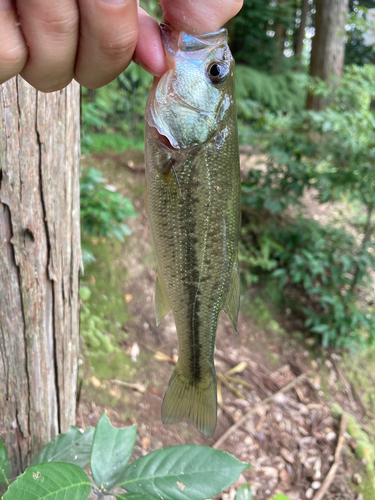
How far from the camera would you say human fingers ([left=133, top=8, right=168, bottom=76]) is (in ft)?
2.76

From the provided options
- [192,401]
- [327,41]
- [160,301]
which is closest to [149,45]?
[160,301]

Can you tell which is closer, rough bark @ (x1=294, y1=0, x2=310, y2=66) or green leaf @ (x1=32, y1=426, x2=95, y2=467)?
green leaf @ (x1=32, y1=426, x2=95, y2=467)

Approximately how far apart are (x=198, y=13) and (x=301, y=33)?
1327 cm

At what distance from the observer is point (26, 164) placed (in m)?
1.36

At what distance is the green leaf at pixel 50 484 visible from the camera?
46.4 inches

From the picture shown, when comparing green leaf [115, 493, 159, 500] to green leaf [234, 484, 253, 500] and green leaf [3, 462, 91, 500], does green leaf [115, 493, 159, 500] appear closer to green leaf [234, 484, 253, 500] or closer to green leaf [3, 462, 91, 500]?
green leaf [3, 462, 91, 500]

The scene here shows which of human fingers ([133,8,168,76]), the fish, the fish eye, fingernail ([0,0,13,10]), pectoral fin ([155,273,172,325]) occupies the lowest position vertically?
pectoral fin ([155,273,172,325])

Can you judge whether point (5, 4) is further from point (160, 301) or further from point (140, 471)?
point (140, 471)

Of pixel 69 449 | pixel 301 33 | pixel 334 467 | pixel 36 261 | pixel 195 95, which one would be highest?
pixel 301 33

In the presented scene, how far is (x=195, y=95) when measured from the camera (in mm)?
1054

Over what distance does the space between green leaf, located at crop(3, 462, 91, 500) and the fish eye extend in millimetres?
1497

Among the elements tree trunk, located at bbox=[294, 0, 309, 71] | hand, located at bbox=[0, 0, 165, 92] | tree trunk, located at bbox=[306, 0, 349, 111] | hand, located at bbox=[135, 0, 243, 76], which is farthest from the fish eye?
tree trunk, located at bbox=[294, 0, 309, 71]

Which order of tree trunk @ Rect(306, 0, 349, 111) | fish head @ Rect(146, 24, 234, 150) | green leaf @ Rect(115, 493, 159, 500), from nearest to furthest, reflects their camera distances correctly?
fish head @ Rect(146, 24, 234, 150)
green leaf @ Rect(115, 493, 159, 500)
tree trunk @ Rect(306, 0, 349, 111)

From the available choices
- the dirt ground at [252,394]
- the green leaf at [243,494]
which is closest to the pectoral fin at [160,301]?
the green leaf at [243,494]
